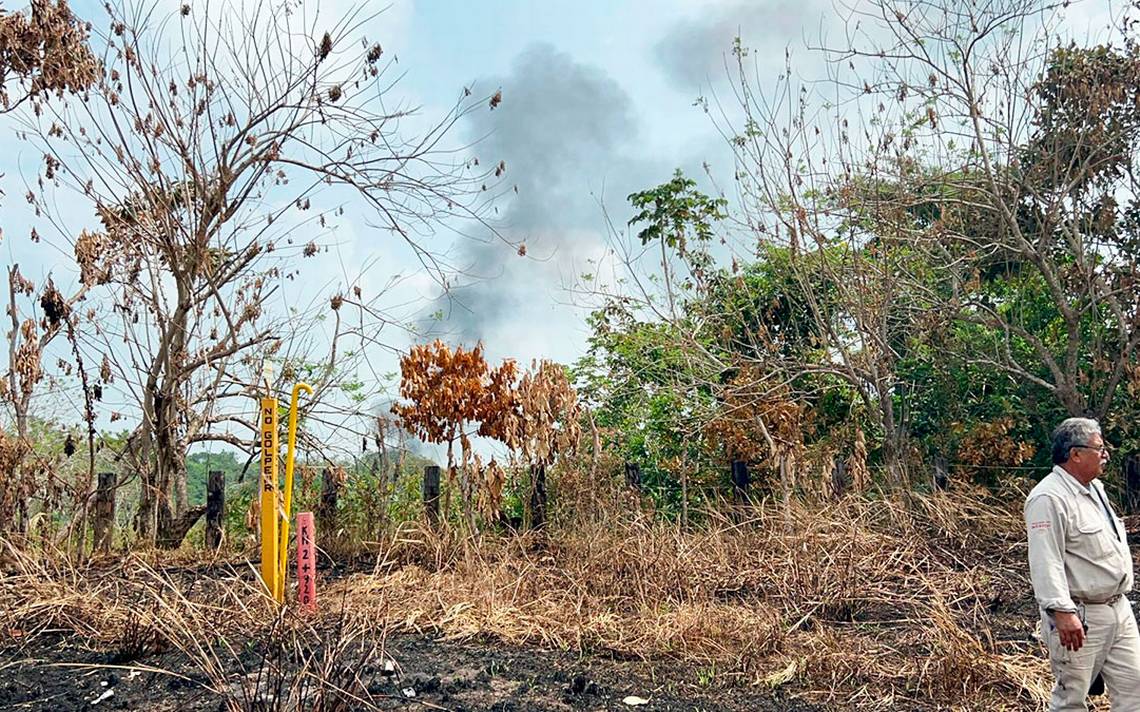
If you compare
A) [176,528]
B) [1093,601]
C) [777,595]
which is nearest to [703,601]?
[777,595]

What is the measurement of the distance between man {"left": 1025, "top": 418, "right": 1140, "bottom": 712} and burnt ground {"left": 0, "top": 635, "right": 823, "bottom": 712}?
4.12 ft

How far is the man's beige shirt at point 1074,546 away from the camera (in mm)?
4441

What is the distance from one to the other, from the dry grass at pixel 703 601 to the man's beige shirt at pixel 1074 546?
1165 mm

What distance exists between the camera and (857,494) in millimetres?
9555

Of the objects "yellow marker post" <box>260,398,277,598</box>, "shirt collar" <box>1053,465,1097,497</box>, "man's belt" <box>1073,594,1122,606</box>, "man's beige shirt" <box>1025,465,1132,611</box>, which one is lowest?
"man's belt" <box>1073,594,1122,606</box>

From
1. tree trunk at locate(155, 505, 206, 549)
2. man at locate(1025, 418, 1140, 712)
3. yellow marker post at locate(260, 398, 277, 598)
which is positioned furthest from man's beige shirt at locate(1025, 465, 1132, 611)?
tree trunk at locate(155, 505, 206, 549)

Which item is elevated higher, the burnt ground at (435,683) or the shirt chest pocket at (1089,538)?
the shirt chest pocket at (1089,538)

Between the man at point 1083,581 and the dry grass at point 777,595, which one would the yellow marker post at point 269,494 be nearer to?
the dry grass at point 777,595

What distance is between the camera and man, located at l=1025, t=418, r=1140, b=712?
4.43 metres

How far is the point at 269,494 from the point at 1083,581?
459 centimetres

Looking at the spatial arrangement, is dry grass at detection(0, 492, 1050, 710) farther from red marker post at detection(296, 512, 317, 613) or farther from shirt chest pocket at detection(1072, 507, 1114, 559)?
shirt chest pocket at detection(1072, 507, 1114, 559)

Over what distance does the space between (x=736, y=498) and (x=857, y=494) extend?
6.35ft

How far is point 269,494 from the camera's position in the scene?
6555 mm

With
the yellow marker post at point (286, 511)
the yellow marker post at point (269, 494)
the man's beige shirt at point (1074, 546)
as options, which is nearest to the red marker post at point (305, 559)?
the yellow marker post at point (286, 511)
